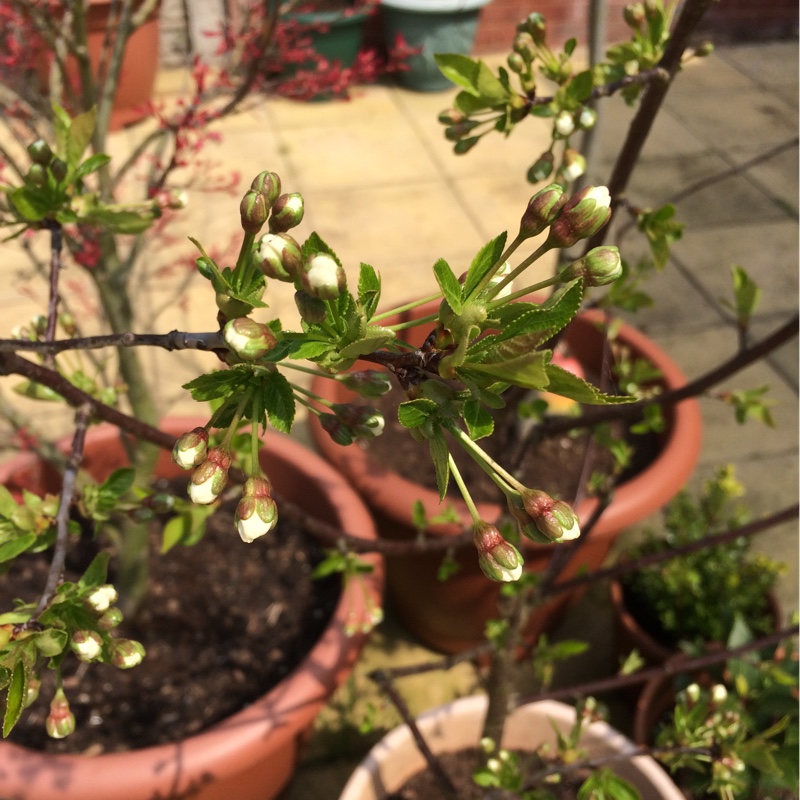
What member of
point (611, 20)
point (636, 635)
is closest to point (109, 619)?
point (636, 635)

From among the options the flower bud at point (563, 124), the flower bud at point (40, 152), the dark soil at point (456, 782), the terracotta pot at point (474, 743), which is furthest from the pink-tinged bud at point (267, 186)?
the dark soil at point (456, 782)

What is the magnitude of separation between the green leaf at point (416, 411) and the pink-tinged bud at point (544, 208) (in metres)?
0.15

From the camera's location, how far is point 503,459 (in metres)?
1.66

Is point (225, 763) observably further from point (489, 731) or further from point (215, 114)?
point (215, 114)

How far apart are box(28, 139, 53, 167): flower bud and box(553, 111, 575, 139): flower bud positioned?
1.77 feet

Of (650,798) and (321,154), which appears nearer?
(650,798)

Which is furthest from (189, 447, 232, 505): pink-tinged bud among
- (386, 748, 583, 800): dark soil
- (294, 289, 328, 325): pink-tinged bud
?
(386, 748, 583, 800): dark soil

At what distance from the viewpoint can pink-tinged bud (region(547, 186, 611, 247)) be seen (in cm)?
54

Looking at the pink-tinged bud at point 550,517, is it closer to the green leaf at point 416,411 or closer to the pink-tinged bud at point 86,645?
the green leaf at point 416,411

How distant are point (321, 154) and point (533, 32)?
276cm

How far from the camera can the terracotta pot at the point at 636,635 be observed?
1.65 m

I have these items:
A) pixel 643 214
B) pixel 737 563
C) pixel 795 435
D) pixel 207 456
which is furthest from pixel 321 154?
pixel 207 456

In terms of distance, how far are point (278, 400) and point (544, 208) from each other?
23cm

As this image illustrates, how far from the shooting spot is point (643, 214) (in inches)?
40.2
